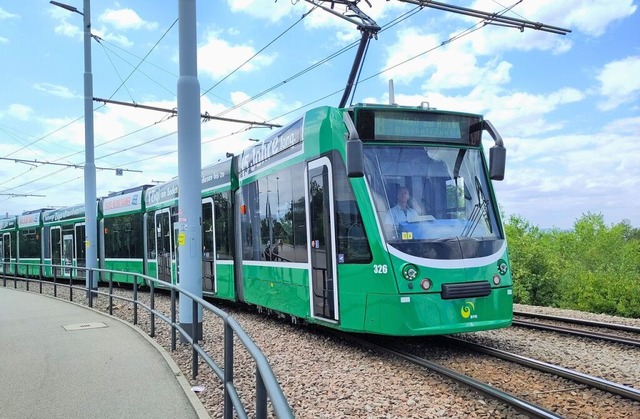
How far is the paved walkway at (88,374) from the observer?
518 cm

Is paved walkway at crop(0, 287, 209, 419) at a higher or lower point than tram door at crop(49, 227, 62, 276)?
lower

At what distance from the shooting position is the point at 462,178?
7.60 metres

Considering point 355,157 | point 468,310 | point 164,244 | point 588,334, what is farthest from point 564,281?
point 355,157

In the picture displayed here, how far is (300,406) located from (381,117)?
12.5 feet

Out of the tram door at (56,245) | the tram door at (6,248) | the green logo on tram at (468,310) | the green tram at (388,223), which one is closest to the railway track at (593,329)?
the green tram at (388,223)

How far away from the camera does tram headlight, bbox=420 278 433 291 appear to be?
6.75 meters

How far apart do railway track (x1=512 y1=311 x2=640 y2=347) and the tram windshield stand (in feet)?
8.07

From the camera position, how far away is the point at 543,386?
5.79m

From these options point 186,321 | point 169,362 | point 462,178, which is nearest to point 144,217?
point 186,321

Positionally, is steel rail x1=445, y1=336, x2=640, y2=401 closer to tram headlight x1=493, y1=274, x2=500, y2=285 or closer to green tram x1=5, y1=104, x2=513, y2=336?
green tram x1=5, y1=104, x2=513, y2=336

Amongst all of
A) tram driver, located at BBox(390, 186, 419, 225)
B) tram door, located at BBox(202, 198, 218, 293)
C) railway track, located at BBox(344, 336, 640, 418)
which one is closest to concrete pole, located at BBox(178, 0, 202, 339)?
tram driver, located at BBox(390, 186, 419, 225)

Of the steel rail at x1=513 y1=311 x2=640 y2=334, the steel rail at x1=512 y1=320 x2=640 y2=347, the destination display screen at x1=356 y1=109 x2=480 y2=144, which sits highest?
the destination display screen at x1=356 y1=109 x2=480 y2=144

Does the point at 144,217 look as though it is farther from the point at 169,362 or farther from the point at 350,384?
the point at 350,384

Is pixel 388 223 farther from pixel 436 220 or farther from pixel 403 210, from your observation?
pixel 436 220
